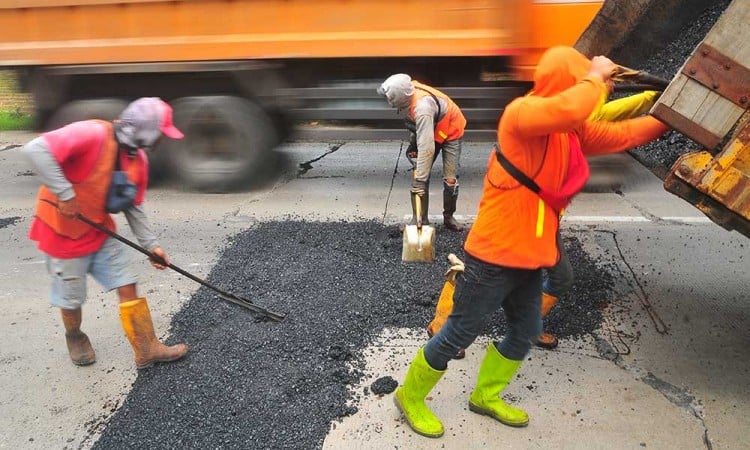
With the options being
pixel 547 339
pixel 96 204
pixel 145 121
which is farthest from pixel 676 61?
pixel 96 204

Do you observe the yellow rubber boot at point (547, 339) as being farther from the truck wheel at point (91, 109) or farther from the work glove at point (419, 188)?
the truck wheel at point (91, 109)

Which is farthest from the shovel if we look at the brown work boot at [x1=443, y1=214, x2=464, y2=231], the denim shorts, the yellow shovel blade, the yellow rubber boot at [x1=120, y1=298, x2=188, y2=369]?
the denim shorts

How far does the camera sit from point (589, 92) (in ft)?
7.00

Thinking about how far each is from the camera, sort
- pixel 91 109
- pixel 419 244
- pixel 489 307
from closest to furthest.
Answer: pixel 489 307 < pixel 419 244 < pixel 91 109

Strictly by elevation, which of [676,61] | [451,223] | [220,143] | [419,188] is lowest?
[220,143]

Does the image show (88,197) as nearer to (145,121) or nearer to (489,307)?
(145,121)

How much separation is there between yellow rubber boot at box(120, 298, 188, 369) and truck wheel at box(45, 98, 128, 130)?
3.76m

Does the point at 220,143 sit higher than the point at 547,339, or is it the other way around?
the point at 547,339

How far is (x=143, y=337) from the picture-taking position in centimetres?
316

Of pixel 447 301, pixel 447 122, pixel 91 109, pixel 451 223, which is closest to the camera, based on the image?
pixel 447 301

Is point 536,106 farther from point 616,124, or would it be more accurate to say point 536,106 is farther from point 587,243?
point 587,243

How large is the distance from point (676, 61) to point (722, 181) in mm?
1794

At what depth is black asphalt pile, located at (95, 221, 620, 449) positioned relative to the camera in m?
2.81

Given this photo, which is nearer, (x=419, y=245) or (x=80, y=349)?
(x=80, y=349)
